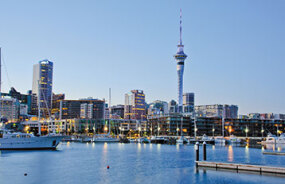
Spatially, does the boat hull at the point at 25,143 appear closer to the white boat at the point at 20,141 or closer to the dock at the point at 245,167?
the white boat at the point at 20,141

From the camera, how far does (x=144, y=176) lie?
50.7 meters

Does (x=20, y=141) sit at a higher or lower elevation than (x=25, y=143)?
higher

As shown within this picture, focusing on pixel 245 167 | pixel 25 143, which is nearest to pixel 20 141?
pixel 25 143

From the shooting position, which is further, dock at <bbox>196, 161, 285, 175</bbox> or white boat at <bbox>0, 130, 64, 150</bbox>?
white boat at <bbox>0, 130, 64, 150</bbox>

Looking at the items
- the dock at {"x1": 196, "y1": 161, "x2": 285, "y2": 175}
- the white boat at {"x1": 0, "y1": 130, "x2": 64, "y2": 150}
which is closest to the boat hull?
the white boat at {"x1": 0, "y1": 130, "x2": 64, "y2": 150}

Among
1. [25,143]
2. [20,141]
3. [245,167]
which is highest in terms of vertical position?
[20,141]

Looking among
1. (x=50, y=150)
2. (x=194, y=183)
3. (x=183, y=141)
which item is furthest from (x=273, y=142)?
(x=194, y=183)

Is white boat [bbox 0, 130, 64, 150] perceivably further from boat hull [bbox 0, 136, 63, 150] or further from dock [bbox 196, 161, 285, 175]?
dock [bbox 196, 161, 285, 175]

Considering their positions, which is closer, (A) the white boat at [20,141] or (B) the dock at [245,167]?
(B) the dock at [245,167]

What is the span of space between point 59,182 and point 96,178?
19.2ft

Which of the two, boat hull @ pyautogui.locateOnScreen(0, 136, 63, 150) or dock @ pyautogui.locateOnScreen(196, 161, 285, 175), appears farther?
boat hull @ pyautogui.locateOnScreen(0, 136, 63, 150)

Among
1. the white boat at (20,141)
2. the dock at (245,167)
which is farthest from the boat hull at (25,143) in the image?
the dock at (245,167)

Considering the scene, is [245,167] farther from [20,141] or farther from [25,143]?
[20,141]

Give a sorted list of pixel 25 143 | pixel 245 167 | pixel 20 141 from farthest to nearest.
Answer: pixel 25 143 → pixel 20 141 → pixel 245 167
